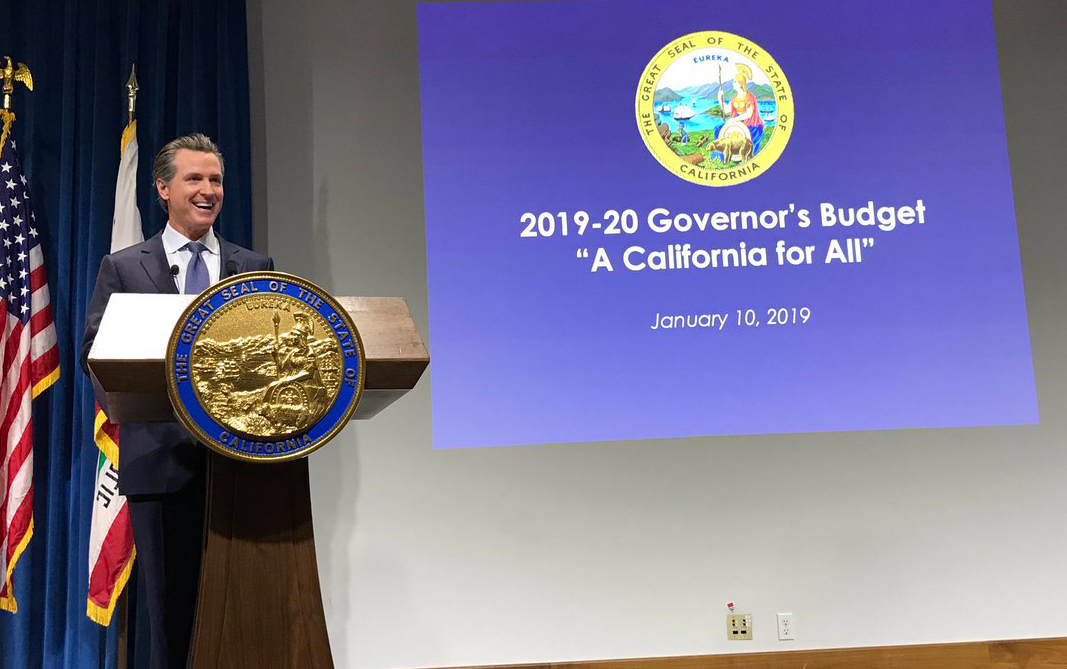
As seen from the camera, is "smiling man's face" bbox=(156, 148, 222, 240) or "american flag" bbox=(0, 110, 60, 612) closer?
"smiling man's face" bbox=(156, 148, 222, 240)

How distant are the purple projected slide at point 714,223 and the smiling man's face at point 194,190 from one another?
1.16 meters

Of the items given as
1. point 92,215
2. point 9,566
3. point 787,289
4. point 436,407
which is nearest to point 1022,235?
point 787,289

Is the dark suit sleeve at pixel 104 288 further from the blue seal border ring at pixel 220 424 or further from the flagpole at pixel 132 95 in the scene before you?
the flagpole at pixel 132 95

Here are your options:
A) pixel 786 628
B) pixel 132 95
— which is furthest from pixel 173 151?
pixel 786 628

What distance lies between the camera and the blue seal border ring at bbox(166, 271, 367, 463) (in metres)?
1.46

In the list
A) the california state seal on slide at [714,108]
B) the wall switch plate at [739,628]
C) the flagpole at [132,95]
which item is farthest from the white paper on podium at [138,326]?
the wall switch plate at [739,628]

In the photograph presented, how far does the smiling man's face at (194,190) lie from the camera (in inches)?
79.2

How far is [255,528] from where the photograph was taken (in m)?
1.56

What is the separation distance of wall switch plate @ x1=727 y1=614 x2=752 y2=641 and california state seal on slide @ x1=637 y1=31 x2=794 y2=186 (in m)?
1.41

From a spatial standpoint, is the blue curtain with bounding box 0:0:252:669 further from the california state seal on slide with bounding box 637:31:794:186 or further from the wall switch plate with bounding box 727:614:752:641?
the wall switch plate with bounding box 727:614:752:641

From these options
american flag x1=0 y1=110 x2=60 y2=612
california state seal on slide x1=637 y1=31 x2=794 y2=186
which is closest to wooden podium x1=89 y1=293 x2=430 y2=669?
american flag x1=0 y1=110 x2=60 y2=612

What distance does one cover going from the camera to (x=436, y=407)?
3090 millimetres

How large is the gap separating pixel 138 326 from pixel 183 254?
61 cm

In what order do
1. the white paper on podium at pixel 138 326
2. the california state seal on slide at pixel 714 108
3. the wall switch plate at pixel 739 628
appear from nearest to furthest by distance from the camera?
the white paper on podium at pixel 138 326
the wall switch plate at pixel 739 628
the california state seal on slide at pixel 714 108
